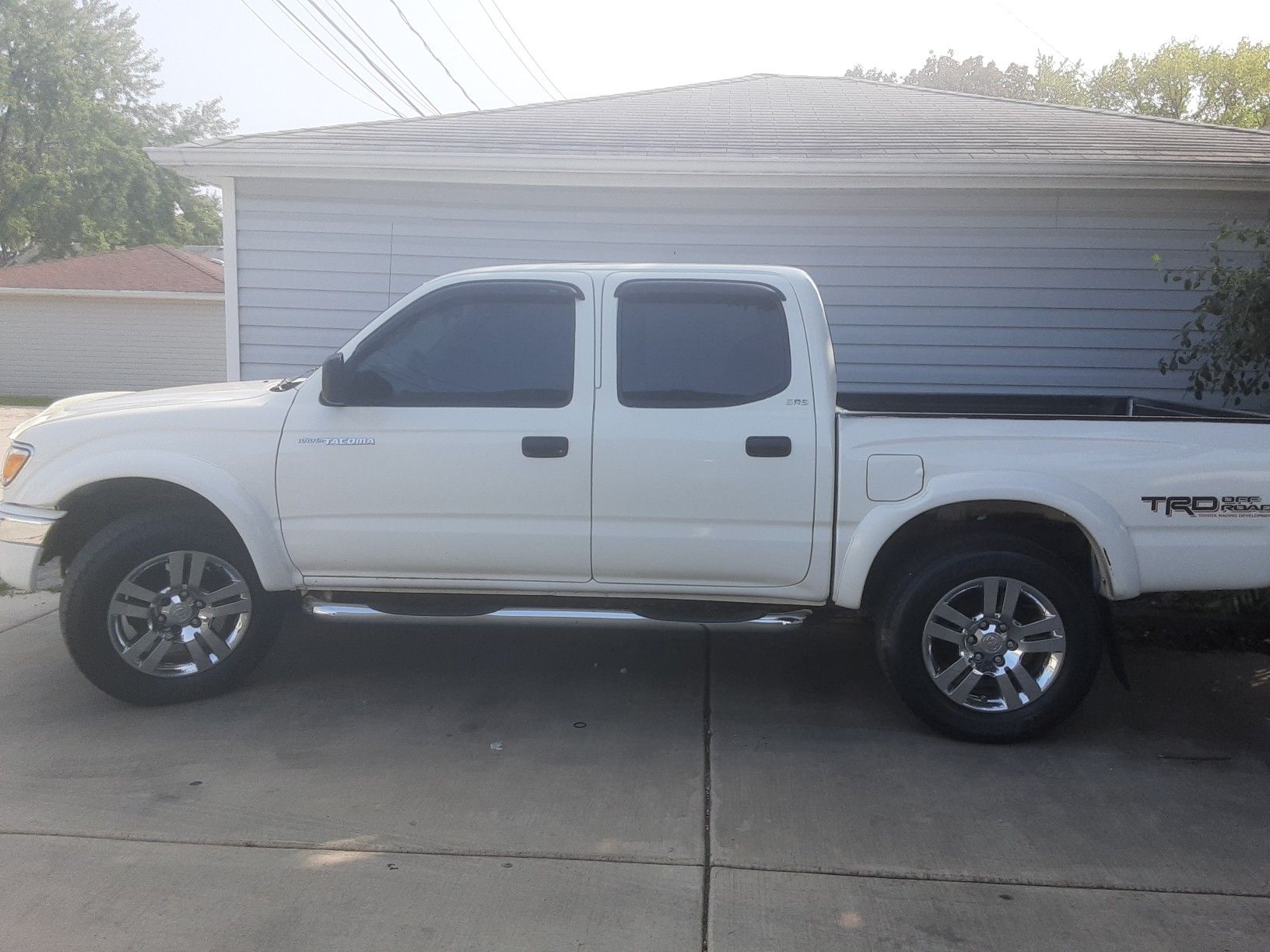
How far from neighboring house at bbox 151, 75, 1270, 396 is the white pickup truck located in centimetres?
285

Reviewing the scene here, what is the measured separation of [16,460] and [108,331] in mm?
20593

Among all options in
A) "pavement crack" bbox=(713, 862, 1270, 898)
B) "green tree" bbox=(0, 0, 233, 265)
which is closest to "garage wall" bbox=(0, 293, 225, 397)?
"green tree" bbox=(0, 0, 233, 265)

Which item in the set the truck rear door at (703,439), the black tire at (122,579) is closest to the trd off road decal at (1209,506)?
the truck rear door at (703,439)

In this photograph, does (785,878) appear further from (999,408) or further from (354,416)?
(999,408)

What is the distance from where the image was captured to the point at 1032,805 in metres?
4.20

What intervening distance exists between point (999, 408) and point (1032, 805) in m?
2.98

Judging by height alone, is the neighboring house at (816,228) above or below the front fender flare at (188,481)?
above

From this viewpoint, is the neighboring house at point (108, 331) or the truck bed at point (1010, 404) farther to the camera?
the neighboring house at point (108, 331)

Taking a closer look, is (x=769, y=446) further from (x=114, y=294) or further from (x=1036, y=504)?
(x=114, y=294)

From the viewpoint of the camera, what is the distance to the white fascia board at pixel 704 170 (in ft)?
24.0

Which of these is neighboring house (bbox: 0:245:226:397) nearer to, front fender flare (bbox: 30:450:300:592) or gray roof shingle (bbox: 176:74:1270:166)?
gray roof shingle (bbox: 176:74:1270:166)

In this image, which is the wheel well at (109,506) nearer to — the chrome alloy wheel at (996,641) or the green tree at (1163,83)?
the chrome alloy wheel at (996,641)

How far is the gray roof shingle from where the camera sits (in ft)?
25.0

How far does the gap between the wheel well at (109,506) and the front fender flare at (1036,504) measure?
284 centimetres
